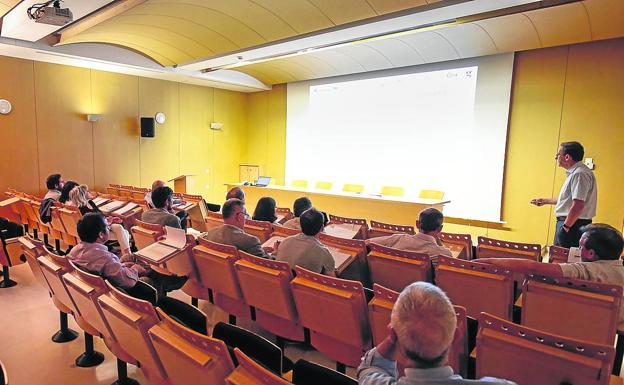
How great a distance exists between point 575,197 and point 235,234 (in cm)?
338

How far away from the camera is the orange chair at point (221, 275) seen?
2719mm

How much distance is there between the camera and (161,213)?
4.05m

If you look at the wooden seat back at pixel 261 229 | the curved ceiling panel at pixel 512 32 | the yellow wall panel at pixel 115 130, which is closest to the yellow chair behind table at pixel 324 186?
the curved ceiling panel at pixel 512 32

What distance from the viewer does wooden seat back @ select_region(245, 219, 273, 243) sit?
12.5 feet

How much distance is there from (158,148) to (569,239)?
889 cm

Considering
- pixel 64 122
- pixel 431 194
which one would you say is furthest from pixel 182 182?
pixel 431 194

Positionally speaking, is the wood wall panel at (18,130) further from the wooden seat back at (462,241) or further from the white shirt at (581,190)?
the white shirt at (581,190)

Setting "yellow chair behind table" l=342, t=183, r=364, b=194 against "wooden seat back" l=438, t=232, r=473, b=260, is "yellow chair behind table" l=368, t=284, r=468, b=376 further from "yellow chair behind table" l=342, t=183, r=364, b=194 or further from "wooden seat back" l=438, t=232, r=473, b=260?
"yellow chair behind table" l=342, t=183, r=364, b=194

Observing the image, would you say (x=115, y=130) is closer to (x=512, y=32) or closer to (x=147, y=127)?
(x=147, y=127)

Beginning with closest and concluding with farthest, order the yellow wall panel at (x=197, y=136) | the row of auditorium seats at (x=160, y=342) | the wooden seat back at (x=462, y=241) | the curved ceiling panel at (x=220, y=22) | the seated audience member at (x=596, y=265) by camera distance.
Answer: the row of auditorium seats at (x=160, y=342) → the seated audience member at (x=596, y=265) → the wooden seat back at (x=462, y=241) → the curved ceiling panel at (x=220, y=22) → the yellow wall panel at (x=197, y=136)

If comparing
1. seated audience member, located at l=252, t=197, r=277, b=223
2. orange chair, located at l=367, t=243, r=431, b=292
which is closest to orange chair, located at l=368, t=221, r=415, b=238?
orange chair, located at l=367, t=243, r=431, b=292

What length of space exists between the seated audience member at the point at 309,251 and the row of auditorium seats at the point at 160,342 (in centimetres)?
98

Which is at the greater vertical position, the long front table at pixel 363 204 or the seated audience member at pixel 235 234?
the seated audience member at pixel 235 234

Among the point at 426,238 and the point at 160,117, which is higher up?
the point at 160,117
